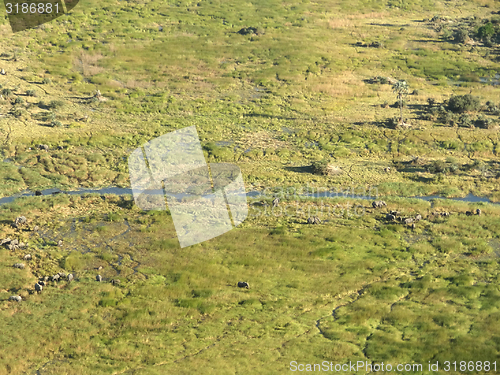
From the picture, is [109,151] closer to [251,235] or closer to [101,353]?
[251,235]

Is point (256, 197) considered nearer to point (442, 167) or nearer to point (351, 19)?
point (442, 167)

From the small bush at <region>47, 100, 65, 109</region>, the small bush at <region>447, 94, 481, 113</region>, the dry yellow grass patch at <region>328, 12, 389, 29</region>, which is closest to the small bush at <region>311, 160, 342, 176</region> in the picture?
the small bush at <region>447, 94, 481, 113</region>

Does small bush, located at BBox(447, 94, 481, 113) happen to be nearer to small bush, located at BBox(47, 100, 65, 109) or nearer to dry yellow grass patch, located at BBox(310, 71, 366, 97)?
dry yellow grass patch, located at BBox(310, 71, 366, 97)

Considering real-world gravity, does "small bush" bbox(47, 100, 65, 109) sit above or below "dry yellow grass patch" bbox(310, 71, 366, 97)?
below

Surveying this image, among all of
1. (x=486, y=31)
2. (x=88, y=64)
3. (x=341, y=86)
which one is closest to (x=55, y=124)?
(x=88, y=64)

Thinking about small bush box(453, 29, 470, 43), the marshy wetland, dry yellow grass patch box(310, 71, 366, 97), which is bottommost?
the marshy wetland

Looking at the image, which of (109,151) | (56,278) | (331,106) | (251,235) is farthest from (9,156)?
(331,106)
